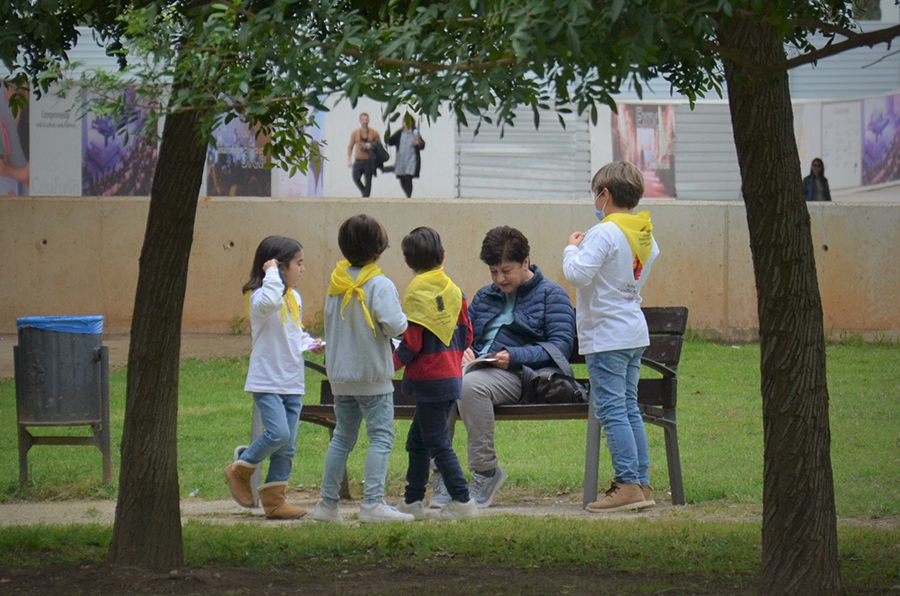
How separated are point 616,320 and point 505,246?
0.77 m

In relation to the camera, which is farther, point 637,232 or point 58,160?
point 58,160

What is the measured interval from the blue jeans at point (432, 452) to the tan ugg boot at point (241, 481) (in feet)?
2.82

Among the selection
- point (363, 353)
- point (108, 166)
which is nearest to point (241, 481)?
point (363, 353)

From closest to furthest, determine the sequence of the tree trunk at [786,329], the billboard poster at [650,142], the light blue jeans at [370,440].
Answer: the tree trunk at [786,329] < the light blue jeans at [370,440] < the billboard poster at [650,142]

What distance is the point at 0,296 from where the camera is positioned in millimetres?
14578

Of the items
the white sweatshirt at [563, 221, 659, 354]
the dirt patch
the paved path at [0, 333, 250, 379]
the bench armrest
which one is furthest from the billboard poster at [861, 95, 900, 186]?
the dirt patch

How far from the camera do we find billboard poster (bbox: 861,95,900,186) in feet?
62.5

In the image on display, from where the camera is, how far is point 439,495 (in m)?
6.16

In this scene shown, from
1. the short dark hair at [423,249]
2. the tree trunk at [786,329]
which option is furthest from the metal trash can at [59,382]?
the tree trunk at [786,329]

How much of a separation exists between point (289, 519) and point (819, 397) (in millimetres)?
3106

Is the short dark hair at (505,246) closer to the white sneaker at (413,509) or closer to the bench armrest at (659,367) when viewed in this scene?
the bench armrest at (659,367)

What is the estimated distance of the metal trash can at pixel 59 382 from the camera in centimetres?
709

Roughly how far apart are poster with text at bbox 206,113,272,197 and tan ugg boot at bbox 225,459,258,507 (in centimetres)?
1020

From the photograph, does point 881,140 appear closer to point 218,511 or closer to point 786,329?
point 218,511
